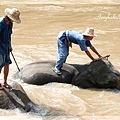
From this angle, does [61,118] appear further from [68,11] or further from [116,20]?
[68,11]

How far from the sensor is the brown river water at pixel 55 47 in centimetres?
644

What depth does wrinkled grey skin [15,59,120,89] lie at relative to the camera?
25.1 feet

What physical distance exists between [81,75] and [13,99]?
6.41 ft

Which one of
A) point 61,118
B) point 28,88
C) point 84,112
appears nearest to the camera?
point 61,118

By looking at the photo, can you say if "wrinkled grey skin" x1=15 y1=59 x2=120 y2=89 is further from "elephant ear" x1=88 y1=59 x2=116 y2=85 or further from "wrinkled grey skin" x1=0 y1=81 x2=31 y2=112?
"wrinkled grey skin" x1=0 y1=81 x2=31 y2=112

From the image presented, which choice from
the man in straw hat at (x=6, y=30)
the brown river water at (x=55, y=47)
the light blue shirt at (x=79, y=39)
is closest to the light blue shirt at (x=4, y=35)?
the man in straw hat at (x=6, y=30)

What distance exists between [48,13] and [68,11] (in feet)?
3.22

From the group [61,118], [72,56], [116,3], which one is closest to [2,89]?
[61,118]

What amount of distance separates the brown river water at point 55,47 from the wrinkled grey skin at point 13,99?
10 centimetres

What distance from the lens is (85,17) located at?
1516 centimetres

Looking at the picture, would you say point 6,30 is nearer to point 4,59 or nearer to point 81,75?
point 4,59

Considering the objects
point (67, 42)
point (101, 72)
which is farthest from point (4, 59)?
point (101, 72)

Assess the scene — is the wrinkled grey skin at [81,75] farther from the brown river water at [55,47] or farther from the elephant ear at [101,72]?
the brown river water at [55,47]

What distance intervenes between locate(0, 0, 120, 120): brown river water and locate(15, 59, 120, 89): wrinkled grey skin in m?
0.13
